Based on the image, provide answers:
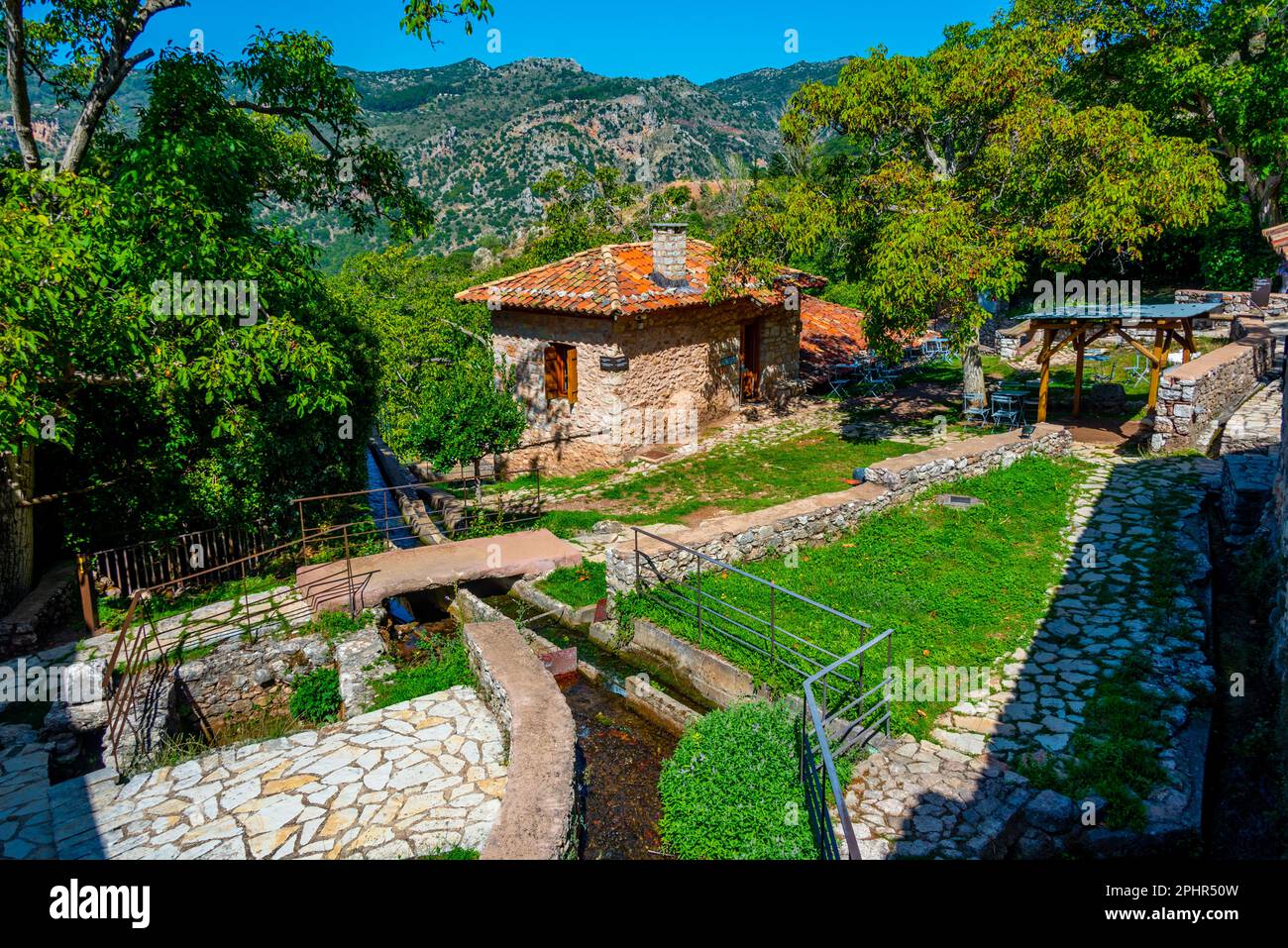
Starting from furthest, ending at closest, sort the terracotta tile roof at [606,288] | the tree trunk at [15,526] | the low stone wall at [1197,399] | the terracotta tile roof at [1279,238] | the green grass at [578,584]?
1. the terracotta tile roof at [606,288]
2. the low stone wall at [1197,399]
3. the green grass at [578,584]
4. the tree trunk at [15,526]
5. the terracotta tile roof at [1279,238]

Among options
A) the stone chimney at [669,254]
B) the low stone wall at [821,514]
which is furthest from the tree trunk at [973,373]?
the stone chimney at [669,254]

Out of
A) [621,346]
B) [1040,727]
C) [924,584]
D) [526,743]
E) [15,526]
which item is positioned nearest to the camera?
[526,743]

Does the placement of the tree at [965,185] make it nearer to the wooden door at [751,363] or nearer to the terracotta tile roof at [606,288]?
the terracotta tile roof at [606,288]

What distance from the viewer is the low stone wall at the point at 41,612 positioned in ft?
29.9

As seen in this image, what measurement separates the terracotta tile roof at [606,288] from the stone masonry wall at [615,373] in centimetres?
44

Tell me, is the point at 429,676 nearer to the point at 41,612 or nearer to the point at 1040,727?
the point at 41,612

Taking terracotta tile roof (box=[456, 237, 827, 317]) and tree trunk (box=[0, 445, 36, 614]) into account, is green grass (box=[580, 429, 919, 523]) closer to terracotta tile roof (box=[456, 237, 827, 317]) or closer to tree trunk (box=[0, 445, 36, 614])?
terracotta tile roof (box=[456, 237, 827, 317])

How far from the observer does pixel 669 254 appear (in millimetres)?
18000

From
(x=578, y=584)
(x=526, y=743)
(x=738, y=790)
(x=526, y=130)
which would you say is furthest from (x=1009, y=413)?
(x=526, y=130)

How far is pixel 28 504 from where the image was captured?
380 inches

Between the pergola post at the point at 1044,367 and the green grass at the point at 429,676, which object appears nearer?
the green grass at the point at 429,676

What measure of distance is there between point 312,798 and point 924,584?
720cm

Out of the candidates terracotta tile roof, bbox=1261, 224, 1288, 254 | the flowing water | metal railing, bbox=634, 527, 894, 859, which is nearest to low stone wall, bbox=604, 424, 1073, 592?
metal railing, bbox=634, 527, 894, 859

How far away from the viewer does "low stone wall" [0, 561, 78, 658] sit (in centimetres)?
912
